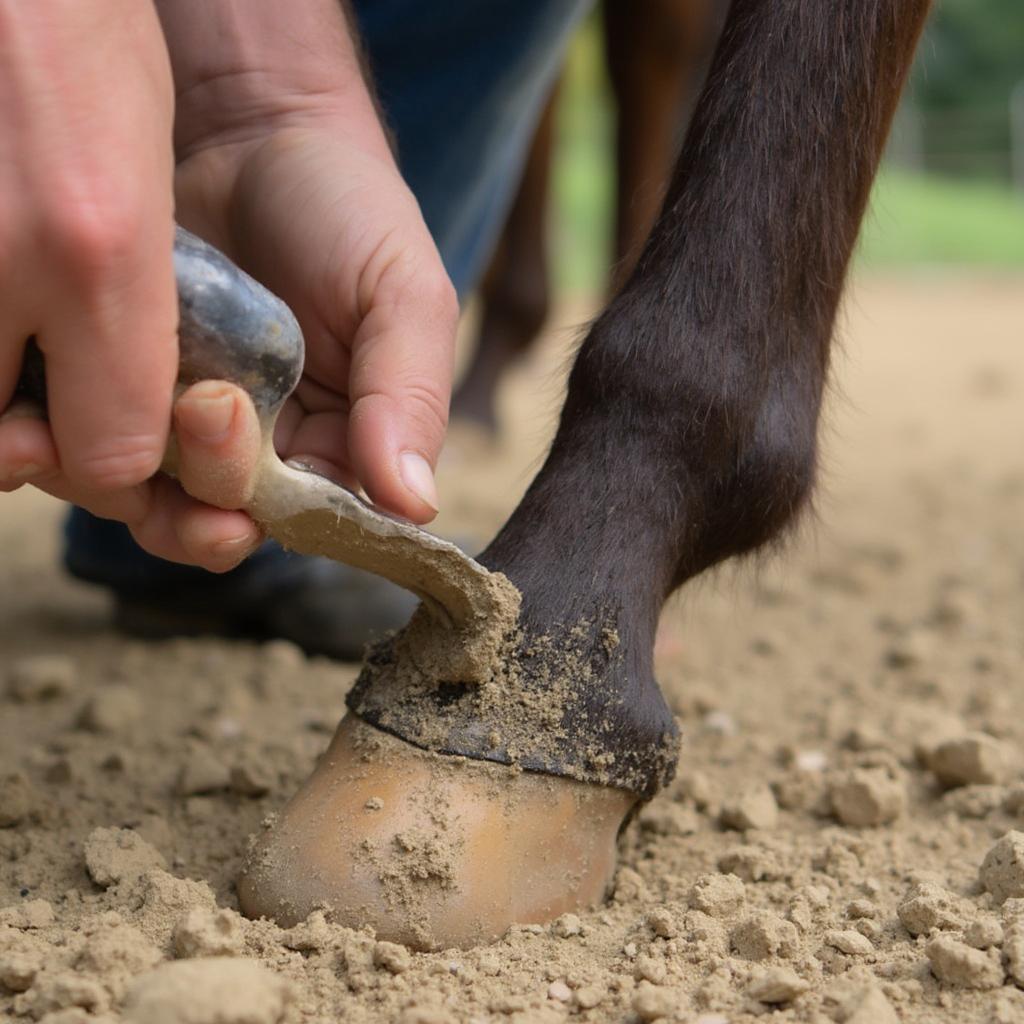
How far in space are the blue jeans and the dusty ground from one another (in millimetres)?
126

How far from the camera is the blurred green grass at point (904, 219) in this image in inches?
424

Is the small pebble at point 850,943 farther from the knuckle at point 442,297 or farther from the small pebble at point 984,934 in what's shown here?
the knuckle at point 442,297

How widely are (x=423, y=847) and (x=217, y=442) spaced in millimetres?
315

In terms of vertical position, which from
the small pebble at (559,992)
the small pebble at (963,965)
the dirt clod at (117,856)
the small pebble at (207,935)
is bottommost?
the dirt clod at (117,856)

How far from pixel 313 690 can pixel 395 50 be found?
0.85 metres

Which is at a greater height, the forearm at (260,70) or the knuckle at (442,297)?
the forearm at (260,70)

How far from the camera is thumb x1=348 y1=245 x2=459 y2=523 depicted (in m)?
0.96

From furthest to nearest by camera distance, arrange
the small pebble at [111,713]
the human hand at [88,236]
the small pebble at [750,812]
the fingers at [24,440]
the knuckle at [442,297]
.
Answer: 1. the small pebble at [111,713]
2. the small pebble at [750,812]
3. the knuckle at [442,297]
4. the fingers at [24,440]
5. the human hand at [88,236]

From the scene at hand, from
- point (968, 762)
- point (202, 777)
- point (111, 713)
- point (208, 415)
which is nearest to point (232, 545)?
point (208, 415)

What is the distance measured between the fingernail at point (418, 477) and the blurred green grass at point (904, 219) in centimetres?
741

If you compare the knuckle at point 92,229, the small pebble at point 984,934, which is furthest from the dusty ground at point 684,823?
the knuckle at point 92,229

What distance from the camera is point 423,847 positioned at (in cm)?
93

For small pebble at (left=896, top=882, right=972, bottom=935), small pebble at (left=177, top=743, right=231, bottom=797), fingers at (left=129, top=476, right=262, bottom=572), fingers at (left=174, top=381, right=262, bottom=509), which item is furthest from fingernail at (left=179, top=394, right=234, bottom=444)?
small pebble at (left=896, top=882, right=972, bottom=935)

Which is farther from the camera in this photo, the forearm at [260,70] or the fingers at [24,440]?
the forearm at [260,70]
